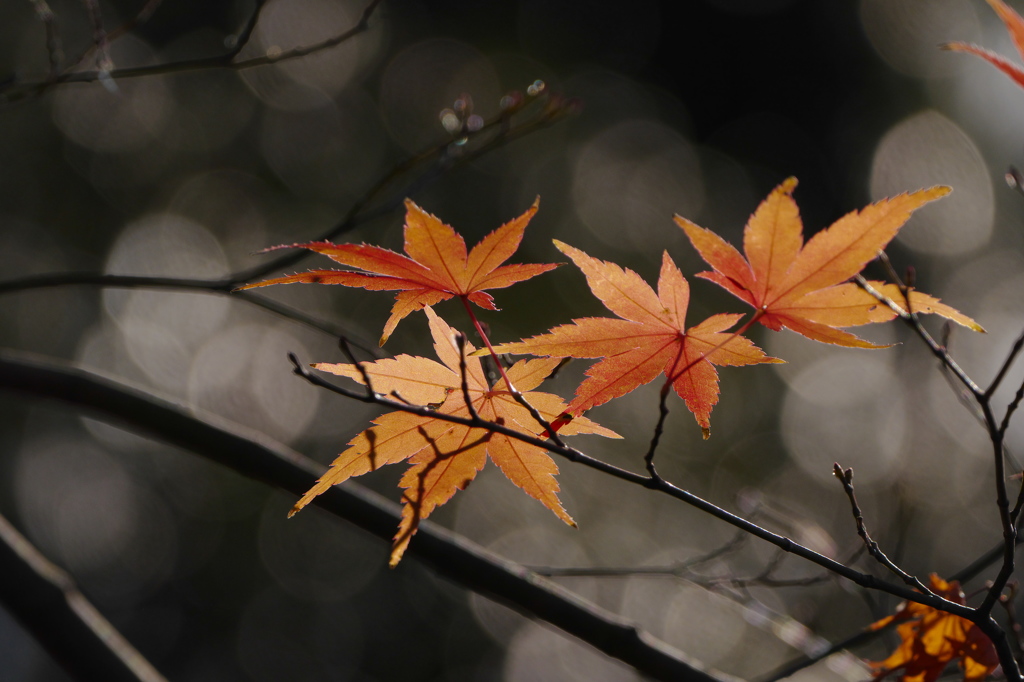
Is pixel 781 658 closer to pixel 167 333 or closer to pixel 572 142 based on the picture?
pixel 572 142

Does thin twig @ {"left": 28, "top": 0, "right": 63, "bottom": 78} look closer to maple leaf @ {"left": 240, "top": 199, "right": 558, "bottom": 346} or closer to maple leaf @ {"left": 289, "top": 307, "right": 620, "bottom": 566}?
maple leaf @ {"left": 240, "top": 199, "right": 558, "bottom": 346}

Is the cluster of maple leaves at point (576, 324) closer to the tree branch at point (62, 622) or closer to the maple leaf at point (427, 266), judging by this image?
the maple leaf at point (427, 266)

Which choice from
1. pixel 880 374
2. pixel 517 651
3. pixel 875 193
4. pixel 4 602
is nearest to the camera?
pixel 4 602

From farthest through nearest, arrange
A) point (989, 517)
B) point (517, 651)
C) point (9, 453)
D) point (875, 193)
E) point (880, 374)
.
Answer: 1. point (517, 651)
2. point (9, 453)
3. point (875, 193)
4. point (989, 517)
5. point (880, 374)

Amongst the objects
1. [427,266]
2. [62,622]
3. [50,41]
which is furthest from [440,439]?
[50,41]

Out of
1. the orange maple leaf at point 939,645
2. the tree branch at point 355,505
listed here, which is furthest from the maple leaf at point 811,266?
the tree branch at point 355,505

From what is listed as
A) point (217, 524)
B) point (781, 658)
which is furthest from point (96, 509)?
point (781, 658)

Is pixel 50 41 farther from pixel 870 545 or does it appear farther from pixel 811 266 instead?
pixel 870 545
